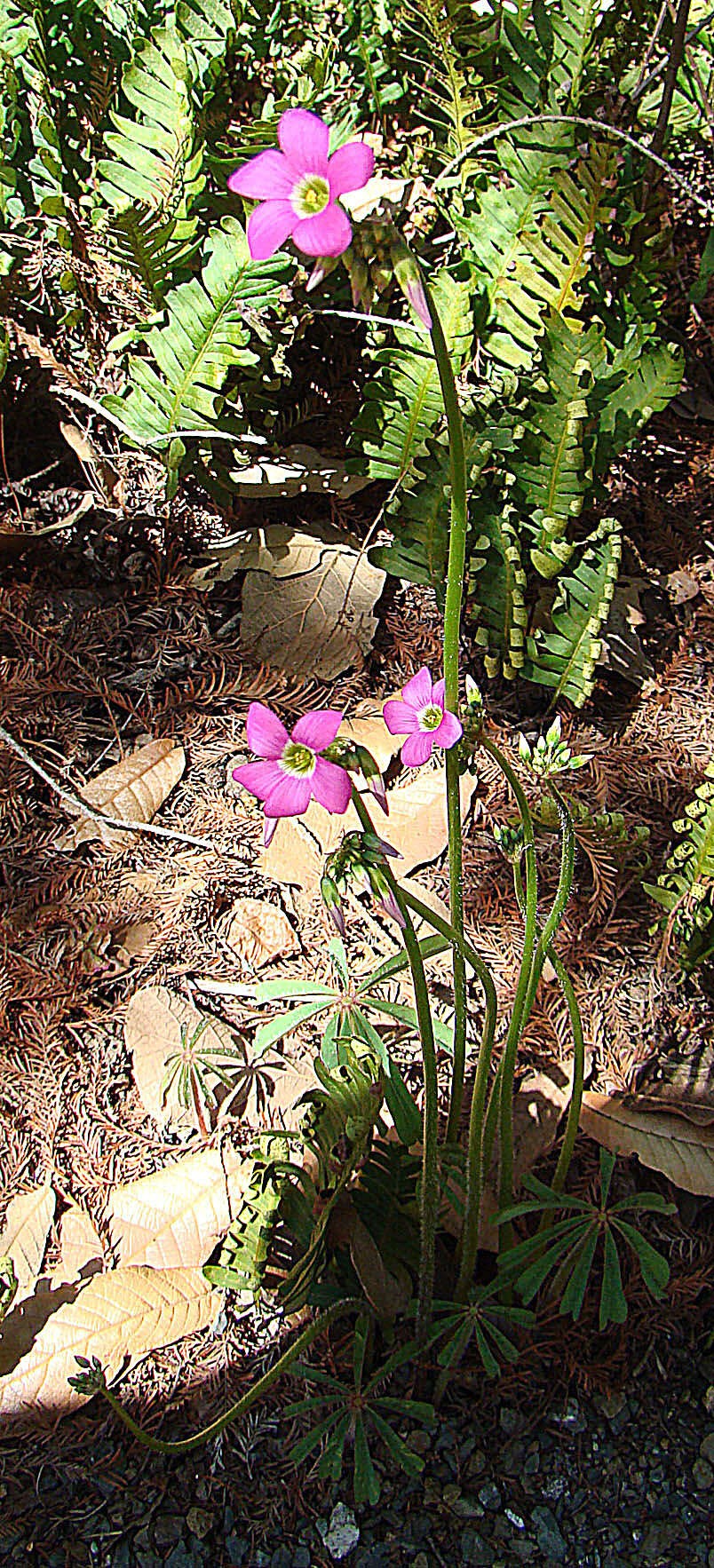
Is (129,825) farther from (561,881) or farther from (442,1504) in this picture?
(442,1504)

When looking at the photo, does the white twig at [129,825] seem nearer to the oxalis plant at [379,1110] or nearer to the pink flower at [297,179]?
the oxalis plant at [379,1110]

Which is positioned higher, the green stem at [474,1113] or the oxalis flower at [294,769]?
the oxalis flower at [294,769]

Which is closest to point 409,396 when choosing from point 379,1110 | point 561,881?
point 561,881

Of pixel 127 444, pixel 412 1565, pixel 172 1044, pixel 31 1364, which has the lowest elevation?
pixel 412 1565

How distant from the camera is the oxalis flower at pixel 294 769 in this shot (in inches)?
41.3

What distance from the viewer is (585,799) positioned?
1.97 metres

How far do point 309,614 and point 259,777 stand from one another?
1075mm

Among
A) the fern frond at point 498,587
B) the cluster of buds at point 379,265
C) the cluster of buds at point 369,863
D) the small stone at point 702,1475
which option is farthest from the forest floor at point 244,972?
the cluster of buds at point 379,265

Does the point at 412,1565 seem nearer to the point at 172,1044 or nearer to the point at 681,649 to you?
the point at 172,1044

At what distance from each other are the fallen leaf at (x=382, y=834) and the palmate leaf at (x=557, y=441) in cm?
46

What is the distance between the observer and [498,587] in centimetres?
196

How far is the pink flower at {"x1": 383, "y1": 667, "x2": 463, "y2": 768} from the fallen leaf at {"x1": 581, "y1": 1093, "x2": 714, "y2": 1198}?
0.80 meters

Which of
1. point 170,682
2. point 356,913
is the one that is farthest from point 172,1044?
point 170,682

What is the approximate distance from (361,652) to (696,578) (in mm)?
707
